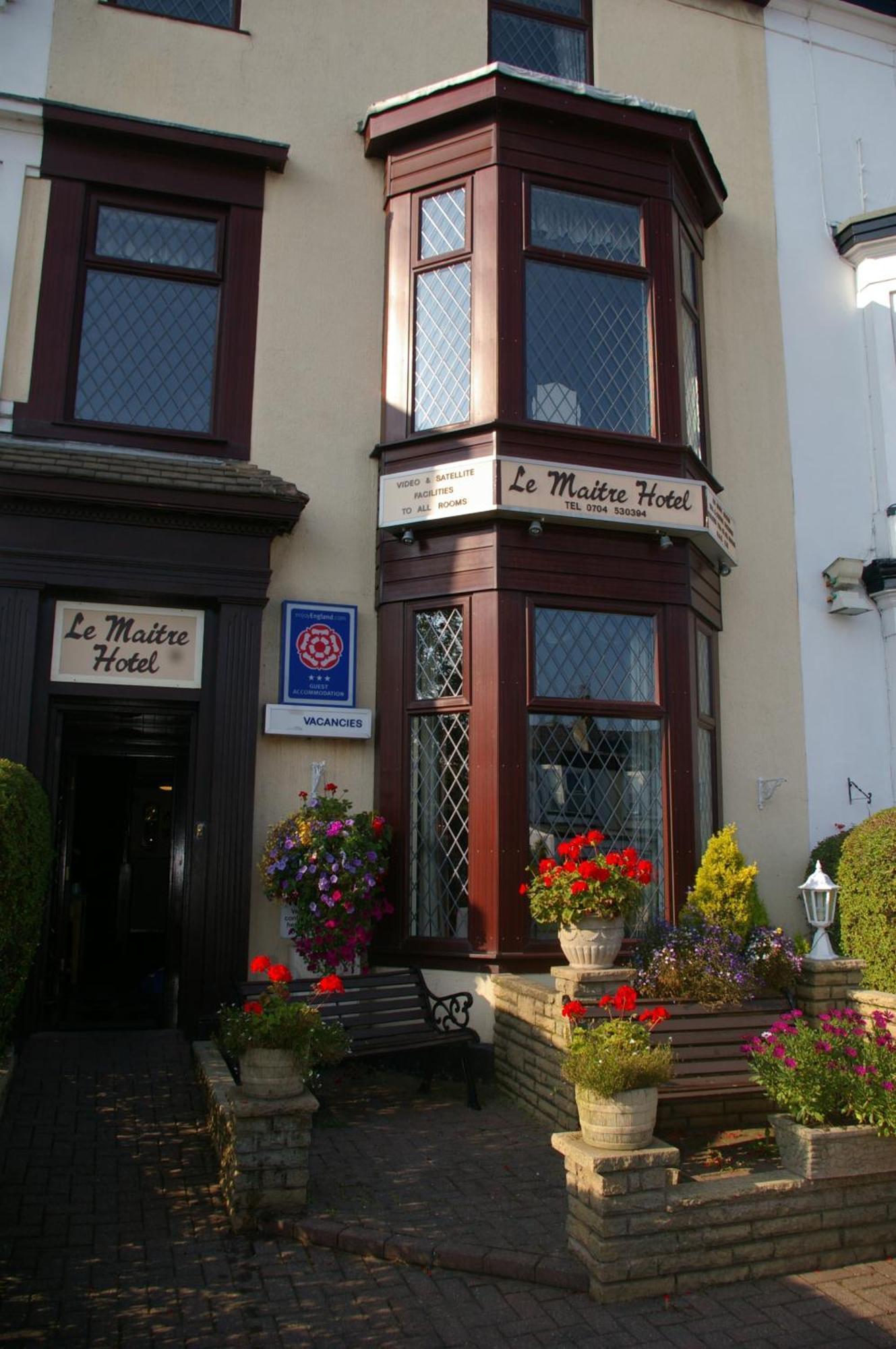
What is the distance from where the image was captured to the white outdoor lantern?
6781mm

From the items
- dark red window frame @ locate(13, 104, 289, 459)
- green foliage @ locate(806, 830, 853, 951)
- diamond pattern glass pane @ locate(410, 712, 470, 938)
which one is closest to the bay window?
diamond pattern glass pane @ locate(410, 712, 470, 938)

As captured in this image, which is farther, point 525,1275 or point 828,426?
point 828,426

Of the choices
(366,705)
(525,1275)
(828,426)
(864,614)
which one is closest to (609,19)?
(828,426)

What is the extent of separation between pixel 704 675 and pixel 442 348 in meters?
3.57

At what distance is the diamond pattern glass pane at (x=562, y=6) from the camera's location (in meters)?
10.3

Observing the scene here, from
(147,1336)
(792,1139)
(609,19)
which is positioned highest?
(609,19)

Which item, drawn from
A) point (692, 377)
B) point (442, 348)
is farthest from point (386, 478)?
point (692, 377)

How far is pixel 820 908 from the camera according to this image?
22.6 feet

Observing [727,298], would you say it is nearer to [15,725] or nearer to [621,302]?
[621,302]

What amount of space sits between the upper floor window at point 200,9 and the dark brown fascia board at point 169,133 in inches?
47.4

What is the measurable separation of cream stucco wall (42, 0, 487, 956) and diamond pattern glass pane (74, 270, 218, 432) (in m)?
0.50

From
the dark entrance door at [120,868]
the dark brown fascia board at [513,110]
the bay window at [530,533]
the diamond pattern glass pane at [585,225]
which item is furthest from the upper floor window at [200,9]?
the dark entrance door at [120,868]

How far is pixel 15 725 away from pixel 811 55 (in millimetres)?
10472

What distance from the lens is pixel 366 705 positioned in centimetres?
853
